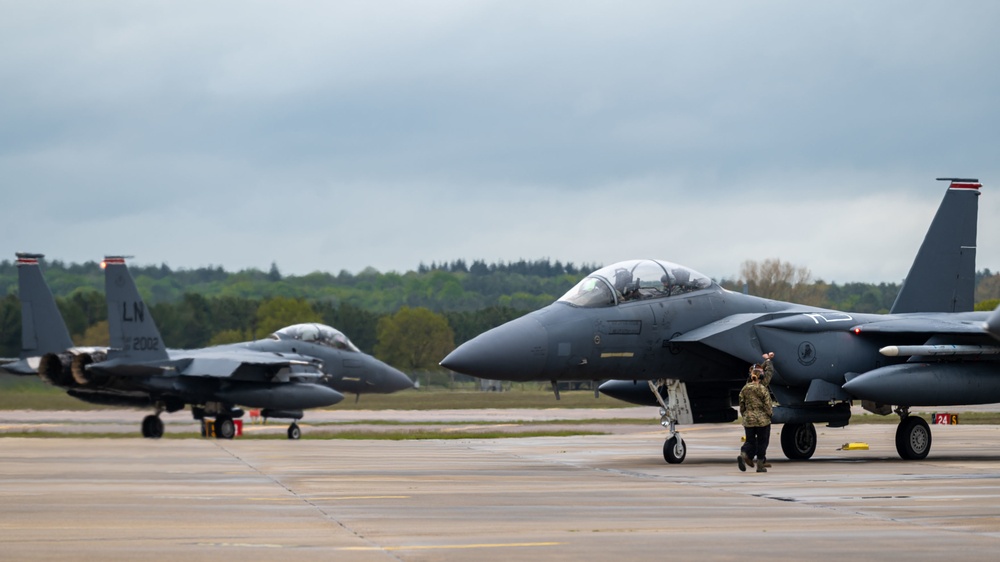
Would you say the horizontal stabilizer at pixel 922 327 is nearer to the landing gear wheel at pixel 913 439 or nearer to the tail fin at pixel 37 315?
the landing gear wheel at pixel 913 439

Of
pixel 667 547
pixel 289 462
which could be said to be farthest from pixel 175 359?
pixel 667 547

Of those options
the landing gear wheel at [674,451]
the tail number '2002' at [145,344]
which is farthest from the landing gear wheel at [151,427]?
the landing gear wheel at [674,451]

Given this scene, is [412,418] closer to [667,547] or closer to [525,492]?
[525,492]

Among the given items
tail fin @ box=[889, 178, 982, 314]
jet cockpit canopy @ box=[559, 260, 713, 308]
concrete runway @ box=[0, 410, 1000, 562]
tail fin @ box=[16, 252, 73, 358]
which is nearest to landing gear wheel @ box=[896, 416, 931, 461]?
concrete runway @ box=[0, 410, 1000, 562]

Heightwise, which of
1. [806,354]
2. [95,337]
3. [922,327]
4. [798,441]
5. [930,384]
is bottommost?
[798,441]

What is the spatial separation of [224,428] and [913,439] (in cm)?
1916

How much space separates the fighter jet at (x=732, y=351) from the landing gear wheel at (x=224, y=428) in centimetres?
1596

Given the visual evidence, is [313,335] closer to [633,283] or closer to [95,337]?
[633,283]

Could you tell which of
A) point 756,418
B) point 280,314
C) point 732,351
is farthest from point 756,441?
point 280,314

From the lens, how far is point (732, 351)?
711 inches

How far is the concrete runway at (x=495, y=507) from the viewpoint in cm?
856

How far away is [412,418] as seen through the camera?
1663 inches

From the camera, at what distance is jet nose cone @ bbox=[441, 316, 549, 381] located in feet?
54.2

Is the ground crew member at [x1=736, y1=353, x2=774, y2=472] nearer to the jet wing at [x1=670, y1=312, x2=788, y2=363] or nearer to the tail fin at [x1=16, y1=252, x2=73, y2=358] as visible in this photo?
the jet wing at [x1=670, y1=312, x2=788, y2=363]
